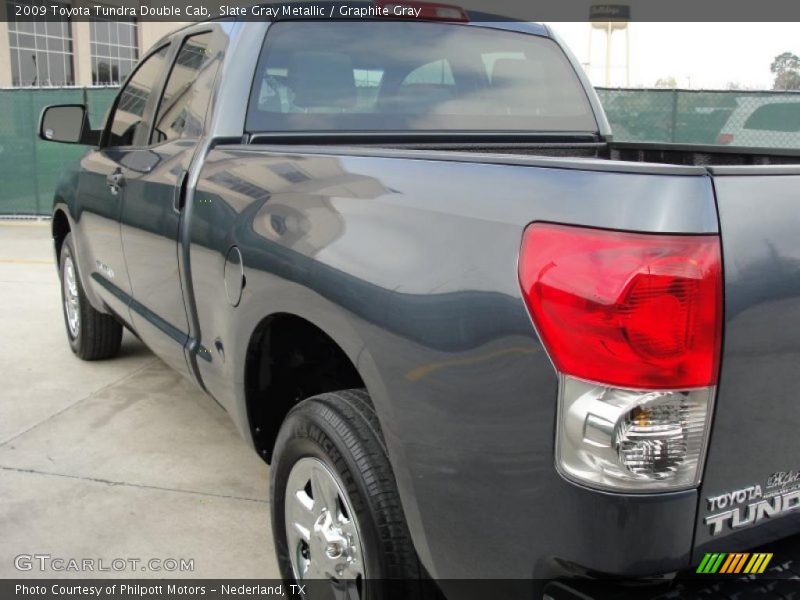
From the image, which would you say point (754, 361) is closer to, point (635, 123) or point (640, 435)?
point (640, 435)

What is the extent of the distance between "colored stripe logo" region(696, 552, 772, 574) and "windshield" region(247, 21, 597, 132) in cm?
215

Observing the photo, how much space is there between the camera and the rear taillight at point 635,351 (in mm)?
1420

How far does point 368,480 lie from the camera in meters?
1.98

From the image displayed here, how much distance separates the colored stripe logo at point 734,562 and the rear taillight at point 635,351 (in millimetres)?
→ 179

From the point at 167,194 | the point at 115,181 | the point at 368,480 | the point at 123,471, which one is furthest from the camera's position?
the point at 115,181

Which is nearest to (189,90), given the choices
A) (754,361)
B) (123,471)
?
(123,471)

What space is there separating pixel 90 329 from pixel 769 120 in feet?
25.6

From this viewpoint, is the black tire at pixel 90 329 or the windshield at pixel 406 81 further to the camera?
the black tire at pixel 90 329

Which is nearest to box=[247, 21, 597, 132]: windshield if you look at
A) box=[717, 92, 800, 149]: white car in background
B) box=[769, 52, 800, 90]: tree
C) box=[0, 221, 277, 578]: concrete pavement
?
box=[0, 221, 277, 578]: concrete pavement

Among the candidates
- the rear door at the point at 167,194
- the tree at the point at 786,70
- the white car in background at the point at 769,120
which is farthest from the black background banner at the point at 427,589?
the tree at the point at 786,70

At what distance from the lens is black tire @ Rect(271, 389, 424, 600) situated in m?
1.96

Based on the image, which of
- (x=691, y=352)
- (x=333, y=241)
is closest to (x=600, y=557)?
(x=691, y=352)

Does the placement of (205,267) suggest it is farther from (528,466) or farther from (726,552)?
(726,552)

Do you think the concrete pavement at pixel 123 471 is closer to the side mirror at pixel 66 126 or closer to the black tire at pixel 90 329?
the black tire at pixel 90 329
